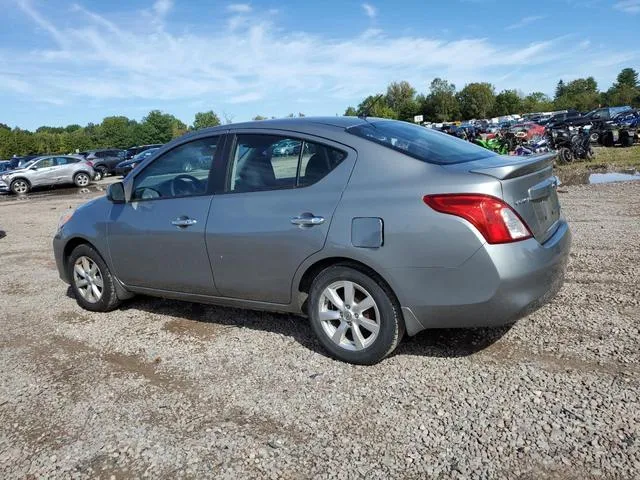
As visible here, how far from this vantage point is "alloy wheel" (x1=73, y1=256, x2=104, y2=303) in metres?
5.22

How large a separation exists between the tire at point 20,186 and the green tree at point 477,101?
113 metres

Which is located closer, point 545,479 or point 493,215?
point 545,479

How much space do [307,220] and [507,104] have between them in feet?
438

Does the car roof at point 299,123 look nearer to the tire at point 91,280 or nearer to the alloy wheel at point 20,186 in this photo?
the tire at point 91,280

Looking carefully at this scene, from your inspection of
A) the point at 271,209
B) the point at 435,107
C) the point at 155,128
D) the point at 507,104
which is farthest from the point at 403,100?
the point at 271,209

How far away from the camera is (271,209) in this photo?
3.86 meters

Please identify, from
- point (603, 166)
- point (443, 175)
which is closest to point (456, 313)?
point (443, 175)

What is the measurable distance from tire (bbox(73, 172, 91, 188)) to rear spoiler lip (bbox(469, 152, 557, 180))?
82.5 ft

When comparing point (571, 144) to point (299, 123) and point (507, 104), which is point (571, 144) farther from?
point (507, 104)

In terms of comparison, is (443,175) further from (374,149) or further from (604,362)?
(604,362)

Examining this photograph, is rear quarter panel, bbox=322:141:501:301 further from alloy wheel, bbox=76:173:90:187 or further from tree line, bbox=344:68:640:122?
tree line, bbox=344:68:640:122

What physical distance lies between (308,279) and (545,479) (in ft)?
6.43

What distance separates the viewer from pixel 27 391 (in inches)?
148

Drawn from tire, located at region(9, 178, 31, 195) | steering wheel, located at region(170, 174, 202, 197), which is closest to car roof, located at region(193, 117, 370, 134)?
steering wheel, located at region(170, 174, 202, 197)
